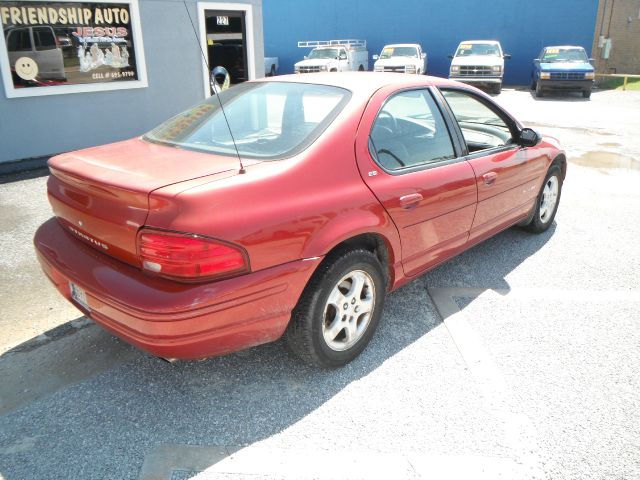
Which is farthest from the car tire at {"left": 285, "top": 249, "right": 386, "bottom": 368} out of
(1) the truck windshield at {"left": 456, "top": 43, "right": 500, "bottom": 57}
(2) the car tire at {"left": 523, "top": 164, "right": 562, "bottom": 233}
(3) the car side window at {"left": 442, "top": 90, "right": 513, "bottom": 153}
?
(1) the truck windshield at {"left": 456, "top": 43, "right": 500, "bottom": 57}

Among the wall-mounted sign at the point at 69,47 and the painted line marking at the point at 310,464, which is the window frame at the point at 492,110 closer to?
the painted line marking at the point at 310,464

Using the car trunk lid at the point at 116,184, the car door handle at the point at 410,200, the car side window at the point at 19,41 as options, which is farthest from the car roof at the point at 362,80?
the car side window at the point at 19,41

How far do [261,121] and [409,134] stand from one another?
967mm

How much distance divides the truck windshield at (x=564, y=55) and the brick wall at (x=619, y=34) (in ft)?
17.7

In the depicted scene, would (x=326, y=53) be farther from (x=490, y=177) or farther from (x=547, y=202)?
(x=490, y=177)

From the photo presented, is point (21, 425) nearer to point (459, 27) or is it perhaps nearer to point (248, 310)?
point (248, 310)

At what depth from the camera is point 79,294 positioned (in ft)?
8.98

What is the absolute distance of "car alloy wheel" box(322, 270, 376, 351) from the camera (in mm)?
2971

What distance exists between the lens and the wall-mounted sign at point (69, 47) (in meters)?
7.07

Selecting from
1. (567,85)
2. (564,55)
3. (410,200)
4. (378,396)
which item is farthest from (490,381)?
(564,55)

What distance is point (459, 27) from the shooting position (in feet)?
80.9

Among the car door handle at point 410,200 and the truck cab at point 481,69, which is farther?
the truck cab at point 481,69

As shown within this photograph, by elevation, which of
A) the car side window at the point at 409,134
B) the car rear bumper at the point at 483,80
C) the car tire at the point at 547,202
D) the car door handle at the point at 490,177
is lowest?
the car tire at the point at 547,202

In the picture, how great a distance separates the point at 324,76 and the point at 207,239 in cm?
174
